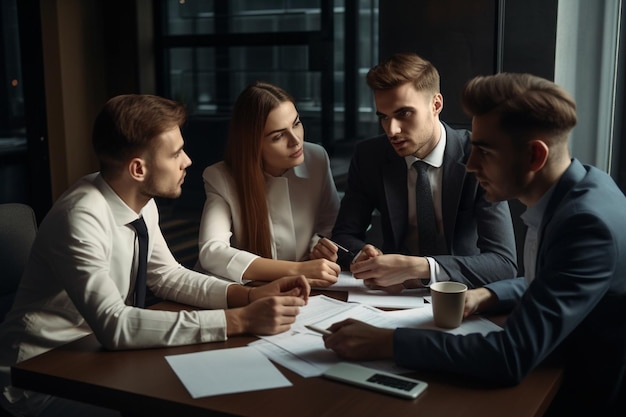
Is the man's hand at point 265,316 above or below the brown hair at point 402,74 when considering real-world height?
below

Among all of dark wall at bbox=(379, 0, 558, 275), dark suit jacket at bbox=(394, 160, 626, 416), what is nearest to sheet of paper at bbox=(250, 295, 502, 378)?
dark suit jacket at bbox=(394, 160, 626, 416)

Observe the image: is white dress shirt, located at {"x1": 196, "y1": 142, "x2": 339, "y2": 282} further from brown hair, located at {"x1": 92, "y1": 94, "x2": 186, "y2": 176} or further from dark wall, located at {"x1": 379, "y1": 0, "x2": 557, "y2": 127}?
dark wall, located at {"x1": 379, "y1": 0, "x2": 557, "y2": 127}

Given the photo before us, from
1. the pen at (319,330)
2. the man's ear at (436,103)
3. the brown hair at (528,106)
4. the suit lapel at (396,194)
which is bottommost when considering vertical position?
the pen at (319,330)

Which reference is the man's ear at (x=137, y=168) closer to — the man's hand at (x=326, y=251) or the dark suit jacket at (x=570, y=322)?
the man's hand at (x=326, y=251)

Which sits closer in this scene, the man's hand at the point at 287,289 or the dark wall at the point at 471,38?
the man's hand at the point at 287,289

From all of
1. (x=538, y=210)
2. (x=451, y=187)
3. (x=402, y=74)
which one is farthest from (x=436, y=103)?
(x=538, y=210)

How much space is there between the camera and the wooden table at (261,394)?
4.09 ft

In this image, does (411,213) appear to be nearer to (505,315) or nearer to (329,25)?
(505,315)

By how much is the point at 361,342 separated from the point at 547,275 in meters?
0.39

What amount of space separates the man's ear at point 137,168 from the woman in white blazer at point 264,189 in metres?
0.44

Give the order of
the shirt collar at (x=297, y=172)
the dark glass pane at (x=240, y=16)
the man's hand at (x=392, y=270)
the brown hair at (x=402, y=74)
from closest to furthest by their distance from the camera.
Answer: the man's hand at (x=392, y=270) < the brown hair at (x=402, y=74) < the shirt collar at (x=297, y=172) < the dark glass pane at (x=240, y=16)

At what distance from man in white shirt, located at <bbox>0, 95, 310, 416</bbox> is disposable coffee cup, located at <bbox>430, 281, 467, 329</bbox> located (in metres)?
0.32

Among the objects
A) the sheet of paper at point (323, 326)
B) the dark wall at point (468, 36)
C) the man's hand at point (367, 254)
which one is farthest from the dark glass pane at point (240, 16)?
the sheet of paper at point (323, 326)

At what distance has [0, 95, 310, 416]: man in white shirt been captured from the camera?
158 centimetres
